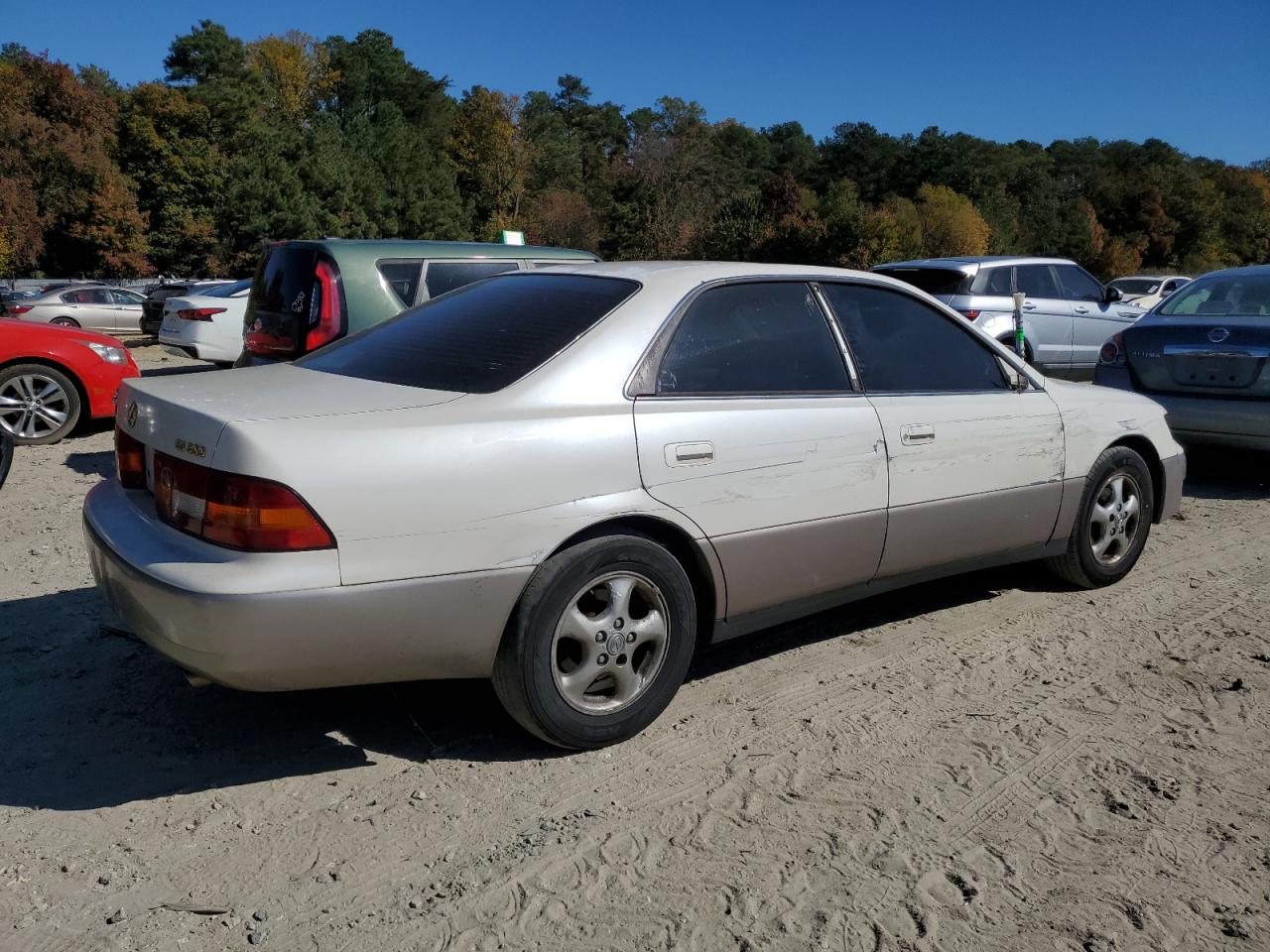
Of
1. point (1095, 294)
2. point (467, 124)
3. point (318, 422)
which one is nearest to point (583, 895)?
point (318, 422)

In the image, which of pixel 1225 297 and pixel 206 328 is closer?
pixel 1225 297

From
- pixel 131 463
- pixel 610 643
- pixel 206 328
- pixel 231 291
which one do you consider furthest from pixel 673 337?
pixel 231 291

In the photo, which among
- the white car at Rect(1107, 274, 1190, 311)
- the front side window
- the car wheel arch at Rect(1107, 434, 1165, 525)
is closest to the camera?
the front side window

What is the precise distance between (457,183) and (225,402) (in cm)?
7064

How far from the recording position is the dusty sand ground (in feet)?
8.40

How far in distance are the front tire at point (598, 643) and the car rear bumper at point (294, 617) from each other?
0.34ft

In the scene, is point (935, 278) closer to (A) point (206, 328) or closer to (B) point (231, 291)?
(A) point (206, 328)

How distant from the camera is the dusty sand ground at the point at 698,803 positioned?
256cm

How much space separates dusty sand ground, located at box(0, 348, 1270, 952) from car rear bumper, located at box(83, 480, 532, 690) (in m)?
0.44

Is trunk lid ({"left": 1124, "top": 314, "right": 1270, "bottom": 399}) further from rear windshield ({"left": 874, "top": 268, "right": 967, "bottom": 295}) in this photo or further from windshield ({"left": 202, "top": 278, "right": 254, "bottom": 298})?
windshield ({"left": 202, "top": 278, "right": 254, "bottom": 298})

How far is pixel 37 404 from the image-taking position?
29.0 feet

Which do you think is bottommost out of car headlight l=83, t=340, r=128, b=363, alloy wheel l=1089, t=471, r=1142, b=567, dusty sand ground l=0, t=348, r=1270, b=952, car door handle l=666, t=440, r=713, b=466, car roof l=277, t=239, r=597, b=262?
dusty sand ground l=0, t=348, r=1270, b=952

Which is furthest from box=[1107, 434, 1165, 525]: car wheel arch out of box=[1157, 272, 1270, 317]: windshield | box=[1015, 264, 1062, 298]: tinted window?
box=[1015, 264, 1062, 298]: tinted window

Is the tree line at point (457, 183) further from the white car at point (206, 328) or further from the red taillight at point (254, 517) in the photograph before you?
the red taillight at point (254, 517)
